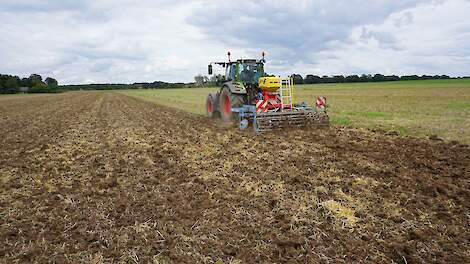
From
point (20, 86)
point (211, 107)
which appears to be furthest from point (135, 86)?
point (211, 107)

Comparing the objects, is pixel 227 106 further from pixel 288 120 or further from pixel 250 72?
pixel 288 120

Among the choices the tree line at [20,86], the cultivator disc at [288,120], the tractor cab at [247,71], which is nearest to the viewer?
the cultivator disc at [288,120]

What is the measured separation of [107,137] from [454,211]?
9.38 metres

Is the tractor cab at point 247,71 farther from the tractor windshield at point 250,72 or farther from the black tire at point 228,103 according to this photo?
the black tire at point 228,103

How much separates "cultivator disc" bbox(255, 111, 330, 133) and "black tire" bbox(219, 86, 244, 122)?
1656 mm

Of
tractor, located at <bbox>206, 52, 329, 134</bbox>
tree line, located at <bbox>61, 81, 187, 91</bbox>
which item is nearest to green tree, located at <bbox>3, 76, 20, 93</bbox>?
tree line, located at <bbox>61, 81, 187, 91</bbox>

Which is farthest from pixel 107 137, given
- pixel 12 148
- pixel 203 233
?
pixel 203 233

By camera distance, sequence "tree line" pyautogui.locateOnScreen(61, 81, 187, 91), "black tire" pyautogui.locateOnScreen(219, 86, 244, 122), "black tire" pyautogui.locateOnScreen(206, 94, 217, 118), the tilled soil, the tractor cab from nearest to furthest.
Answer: the tilled soil → "black tire" pyautogui.locateOnScreen(219, 86, 244, 122) → the tractor cab → "black tire" pyautogui.locateOnScreen(206, 94, 217, 118) → "tree line" pyautogui.locateOnScreen(61, 81, 187, 91)

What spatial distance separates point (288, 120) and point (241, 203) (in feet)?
21.0

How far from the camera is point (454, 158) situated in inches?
284

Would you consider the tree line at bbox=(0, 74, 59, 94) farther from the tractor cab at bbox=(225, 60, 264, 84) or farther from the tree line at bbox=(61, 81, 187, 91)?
the tractor cab at bbox=(225, 60, 264, 84)

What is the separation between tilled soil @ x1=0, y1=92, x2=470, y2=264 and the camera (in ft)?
12.5

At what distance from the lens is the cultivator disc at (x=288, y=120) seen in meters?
10.9

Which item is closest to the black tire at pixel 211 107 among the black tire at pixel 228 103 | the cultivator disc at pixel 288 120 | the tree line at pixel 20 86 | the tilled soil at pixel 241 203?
the black tire at pixel 228 103
